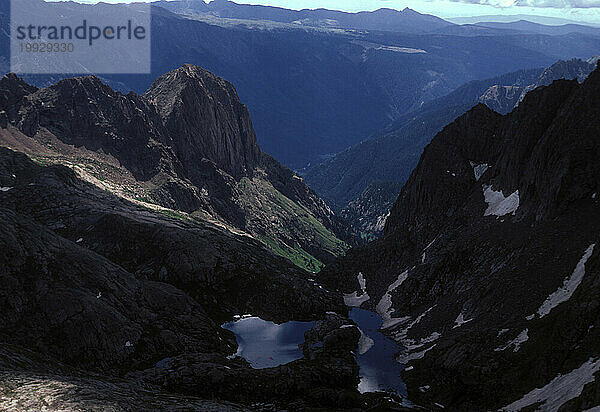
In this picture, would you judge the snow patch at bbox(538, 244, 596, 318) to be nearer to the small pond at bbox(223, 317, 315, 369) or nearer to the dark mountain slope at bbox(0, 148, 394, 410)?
the dark mountain slope at bbox(0, 148, 394, 410)

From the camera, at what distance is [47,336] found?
329 feet

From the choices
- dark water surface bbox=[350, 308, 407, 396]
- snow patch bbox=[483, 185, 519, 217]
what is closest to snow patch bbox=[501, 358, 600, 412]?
dark water surface bbox=[350, 308, 407, 396]

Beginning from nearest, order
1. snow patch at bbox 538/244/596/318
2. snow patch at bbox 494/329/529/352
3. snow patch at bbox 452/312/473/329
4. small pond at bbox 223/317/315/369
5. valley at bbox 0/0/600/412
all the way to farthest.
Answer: valley at bbox 0/0/600/412 < snow patch at bbox 494/329/529/352 < snow patch at bbox 538/244/596/318 < snow patch at bbox 452/312/473/329 < small pond at bbox 223/317/315/369

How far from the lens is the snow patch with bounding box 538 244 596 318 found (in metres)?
94.2

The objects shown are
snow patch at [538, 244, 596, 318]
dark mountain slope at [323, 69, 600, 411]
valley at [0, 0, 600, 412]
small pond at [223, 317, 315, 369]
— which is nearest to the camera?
dark mountain slope at [323, 69, 600, 411]

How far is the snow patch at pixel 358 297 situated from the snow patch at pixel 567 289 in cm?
8677

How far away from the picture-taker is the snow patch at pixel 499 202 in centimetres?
14325

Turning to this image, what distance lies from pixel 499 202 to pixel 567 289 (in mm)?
60834

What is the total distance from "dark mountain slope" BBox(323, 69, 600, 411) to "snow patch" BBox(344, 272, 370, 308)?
2.27 meters

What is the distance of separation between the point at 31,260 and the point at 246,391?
181ft

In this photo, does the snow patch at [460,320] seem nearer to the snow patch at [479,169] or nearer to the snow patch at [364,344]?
the snow patch at [364,344]

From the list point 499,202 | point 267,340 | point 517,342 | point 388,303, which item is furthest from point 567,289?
point 388,303

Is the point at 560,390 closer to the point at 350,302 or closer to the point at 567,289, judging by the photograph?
the point at 567,289

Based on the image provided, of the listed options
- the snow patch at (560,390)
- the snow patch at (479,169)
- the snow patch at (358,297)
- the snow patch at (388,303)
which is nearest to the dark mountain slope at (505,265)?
the snow patch at (560,390)
